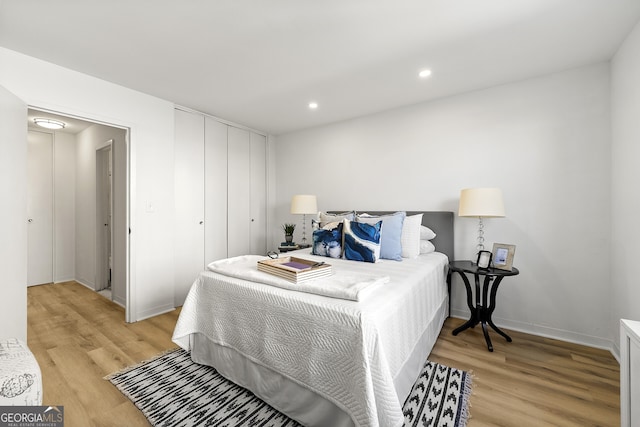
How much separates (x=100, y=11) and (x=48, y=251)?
4.30 metres

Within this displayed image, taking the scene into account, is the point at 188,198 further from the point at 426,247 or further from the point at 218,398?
the point at 426,247

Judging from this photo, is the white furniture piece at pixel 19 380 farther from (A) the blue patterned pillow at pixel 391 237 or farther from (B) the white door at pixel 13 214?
(A) the blue patterned pillow at pixel 391 237

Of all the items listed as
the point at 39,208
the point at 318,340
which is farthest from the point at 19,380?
the point at 39,208

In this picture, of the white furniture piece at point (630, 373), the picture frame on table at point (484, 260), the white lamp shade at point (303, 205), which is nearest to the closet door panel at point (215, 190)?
the white lamp shade at point (303, 205)

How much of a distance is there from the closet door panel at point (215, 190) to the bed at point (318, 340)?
70.2 inches

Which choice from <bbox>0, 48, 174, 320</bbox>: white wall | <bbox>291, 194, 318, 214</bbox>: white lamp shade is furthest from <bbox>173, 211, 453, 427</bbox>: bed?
<bbox>291, 194, 318, 214</bbox>: white lamp shade

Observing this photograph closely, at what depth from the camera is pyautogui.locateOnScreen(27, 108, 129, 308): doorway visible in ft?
12.3

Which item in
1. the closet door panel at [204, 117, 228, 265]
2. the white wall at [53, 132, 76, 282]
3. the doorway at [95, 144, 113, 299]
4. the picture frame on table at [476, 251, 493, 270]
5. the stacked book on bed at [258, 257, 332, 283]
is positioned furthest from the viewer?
the white wall at [53, 132, 76, 282]

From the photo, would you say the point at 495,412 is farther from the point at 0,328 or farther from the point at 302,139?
the point at 302,139

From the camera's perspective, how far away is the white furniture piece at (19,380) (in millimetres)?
1107

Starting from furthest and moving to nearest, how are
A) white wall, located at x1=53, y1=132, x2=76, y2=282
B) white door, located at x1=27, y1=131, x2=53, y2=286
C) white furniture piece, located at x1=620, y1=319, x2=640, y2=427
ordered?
white wall, located at x1=53, y1=132, x2=76, y2=282, white door, located at x1=27, y1=131, x2=53, y2=286, white furniture piece, located at x1=620, y1=319, x2=640, y2=427

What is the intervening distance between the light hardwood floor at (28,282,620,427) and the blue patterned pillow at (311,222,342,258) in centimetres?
123

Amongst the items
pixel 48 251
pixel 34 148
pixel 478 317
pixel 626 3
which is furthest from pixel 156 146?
pixel 626 3

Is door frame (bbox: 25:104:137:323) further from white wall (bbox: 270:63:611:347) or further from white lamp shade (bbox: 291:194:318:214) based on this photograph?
white wall (bbox: 270:63:611:347)
